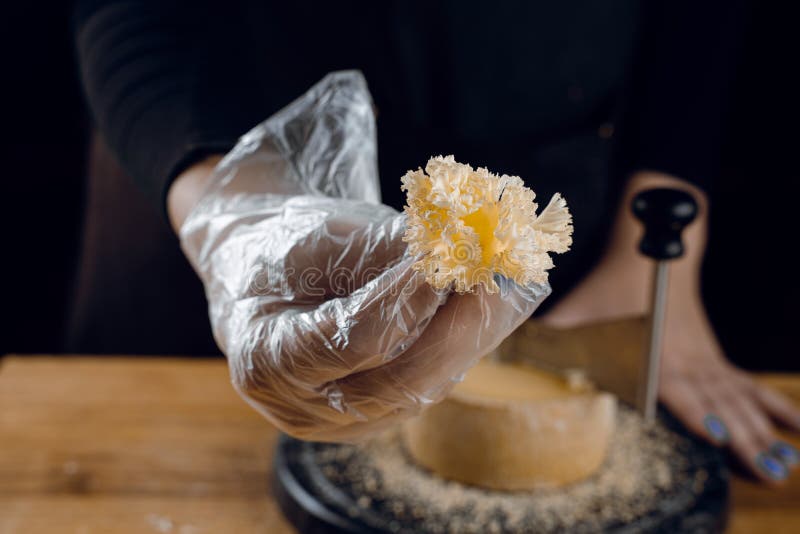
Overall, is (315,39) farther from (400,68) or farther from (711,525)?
(711,525)

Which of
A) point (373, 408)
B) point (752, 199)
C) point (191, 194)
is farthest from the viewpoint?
point (752, 199)

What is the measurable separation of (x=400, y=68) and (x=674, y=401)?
0.46 meters

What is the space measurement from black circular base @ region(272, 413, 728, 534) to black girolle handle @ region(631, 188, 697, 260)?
0.71 feet

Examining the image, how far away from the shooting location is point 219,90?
580mm

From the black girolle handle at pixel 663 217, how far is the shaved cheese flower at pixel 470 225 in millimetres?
302

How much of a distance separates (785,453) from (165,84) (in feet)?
2.26

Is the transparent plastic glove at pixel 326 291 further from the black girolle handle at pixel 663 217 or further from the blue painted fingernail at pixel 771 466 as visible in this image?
the blue painted fingernail at pixel 771 466

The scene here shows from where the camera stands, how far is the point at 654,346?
63cm

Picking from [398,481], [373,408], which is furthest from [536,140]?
[373,408]

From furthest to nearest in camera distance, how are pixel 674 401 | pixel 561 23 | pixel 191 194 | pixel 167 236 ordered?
pixel 167 236 → pixel 561 23 → pixel 674 401 → pixel 191 194

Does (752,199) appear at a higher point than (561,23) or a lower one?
lower

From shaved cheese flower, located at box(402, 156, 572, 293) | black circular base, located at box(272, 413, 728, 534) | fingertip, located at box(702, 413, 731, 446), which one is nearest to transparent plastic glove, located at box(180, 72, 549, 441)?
shaved cheese flower, located at box(402, 156, 572, 293)

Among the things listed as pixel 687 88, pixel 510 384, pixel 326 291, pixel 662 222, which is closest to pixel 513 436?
pixel 510 384

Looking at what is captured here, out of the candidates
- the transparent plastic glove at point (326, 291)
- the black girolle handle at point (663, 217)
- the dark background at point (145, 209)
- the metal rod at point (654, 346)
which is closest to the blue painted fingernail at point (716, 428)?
the metal rod at point (654, 346)
